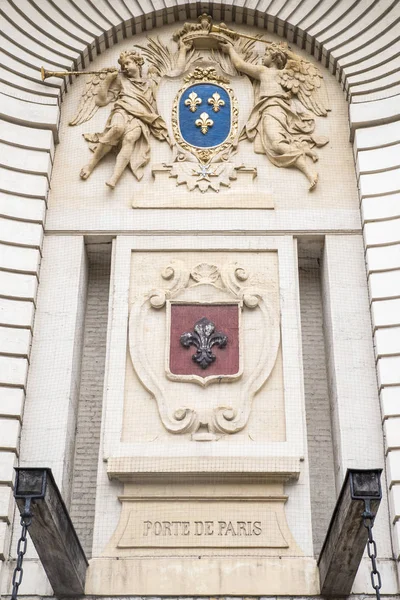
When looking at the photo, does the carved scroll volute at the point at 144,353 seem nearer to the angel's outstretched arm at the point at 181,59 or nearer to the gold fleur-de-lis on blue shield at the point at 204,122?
the gold fleur-de-lis on blue shield at the point at 204,122

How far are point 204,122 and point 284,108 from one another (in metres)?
1.06

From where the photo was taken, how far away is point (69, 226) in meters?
11.7

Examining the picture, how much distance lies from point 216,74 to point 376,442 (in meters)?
5.68

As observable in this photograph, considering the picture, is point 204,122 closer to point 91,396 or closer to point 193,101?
point 193,101

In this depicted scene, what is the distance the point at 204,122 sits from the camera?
12.6m

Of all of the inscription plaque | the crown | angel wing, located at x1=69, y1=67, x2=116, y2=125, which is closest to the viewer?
the inscription plaque

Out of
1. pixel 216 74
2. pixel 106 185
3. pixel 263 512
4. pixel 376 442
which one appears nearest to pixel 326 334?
pixel 376 442

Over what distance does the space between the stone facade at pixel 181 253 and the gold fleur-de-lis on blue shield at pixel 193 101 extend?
0.69 metres

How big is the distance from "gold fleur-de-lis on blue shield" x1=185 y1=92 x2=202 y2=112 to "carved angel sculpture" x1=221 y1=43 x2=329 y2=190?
716mm

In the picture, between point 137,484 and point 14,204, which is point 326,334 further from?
point 14,204

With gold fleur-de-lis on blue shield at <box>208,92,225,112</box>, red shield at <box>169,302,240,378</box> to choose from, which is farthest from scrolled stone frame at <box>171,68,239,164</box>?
red shield at <box>169,302,240,378</box>

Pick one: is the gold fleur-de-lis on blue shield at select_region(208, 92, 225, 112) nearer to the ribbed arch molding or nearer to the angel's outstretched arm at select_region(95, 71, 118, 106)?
the angel's outstretched arm at select_region(95, 71, 118, 106)

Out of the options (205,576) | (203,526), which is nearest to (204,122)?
(203,526)

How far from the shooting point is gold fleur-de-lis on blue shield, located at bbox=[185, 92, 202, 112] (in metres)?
12.7
